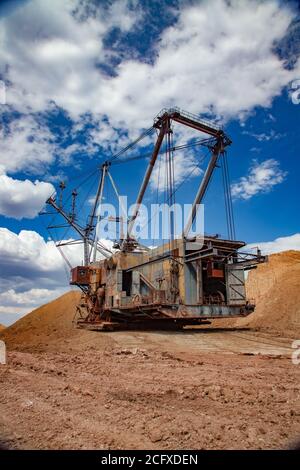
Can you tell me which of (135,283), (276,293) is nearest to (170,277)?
(135,283)

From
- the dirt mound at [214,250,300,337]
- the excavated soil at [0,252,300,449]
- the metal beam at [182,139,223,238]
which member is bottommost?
the excavated soil at [0,252,300,449]

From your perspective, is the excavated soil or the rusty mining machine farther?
the rusty mining machine

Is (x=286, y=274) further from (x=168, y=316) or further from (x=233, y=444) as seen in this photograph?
(x=233, y=444)

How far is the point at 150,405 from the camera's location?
5.00 metres

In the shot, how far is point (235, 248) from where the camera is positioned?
22391 mm

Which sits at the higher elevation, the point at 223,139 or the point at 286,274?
the point at 223,139

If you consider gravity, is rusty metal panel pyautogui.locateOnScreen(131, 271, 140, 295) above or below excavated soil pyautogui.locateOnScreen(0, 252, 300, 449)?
above

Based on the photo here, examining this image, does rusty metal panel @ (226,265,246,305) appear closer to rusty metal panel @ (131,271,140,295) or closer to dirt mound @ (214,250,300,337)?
dirt mound @ (214,250,300,337)

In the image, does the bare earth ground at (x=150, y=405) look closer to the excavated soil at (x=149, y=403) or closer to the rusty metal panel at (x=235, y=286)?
the excavated soil at (x=149, y=403)

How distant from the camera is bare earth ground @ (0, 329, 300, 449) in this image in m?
3.76

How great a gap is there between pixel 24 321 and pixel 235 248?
28.3 m

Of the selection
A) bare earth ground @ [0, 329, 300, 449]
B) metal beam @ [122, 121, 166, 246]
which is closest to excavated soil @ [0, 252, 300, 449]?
bare earth ground @ [0, 329, 300, 449]

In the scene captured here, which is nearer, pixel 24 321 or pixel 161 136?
pixel 161 136

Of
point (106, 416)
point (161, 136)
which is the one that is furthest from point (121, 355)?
point (161, 136)
